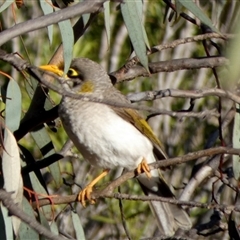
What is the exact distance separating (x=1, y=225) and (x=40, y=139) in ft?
3.32

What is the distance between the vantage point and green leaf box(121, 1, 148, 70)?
3.16 meters

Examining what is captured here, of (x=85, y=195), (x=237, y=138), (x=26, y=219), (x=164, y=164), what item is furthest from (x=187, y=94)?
(x=26, y=219)

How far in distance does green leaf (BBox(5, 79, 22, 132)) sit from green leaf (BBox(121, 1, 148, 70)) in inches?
18.3

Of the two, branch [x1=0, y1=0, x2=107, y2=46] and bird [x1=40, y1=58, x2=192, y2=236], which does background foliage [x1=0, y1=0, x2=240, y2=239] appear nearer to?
bird [x1=40, y1=58, x2=192, y2=236]

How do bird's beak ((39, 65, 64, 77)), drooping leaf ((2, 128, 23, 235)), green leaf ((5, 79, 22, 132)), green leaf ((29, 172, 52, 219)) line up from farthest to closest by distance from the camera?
bird's beak ((39, 65, 64, 77)), green leaf ((29, 172, 52, 219)), green leaf ((5, 79, 22, 132)), drooping leaf ((2, 128, 23, 235))

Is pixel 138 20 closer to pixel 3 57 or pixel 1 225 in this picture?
pixel 3 57

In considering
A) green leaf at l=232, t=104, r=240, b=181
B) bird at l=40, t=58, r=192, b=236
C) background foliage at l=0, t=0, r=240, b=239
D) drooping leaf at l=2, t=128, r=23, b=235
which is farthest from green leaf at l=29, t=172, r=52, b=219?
green leaf at l=232, t=104, r=240, b=181

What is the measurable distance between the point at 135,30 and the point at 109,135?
98 centimetres

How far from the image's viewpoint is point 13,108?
308cm

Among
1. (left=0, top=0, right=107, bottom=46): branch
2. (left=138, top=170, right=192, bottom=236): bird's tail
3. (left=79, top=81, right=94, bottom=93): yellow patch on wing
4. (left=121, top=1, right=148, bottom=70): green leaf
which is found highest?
(left=0, top=0, right=107, bottom=46): branch

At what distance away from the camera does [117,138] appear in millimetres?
4113

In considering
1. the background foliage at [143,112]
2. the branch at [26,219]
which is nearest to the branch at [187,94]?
the background foliage at [143,112]

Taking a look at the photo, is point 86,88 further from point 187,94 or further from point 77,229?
point 187,94

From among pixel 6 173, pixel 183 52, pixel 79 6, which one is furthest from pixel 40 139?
pixel 183 52
